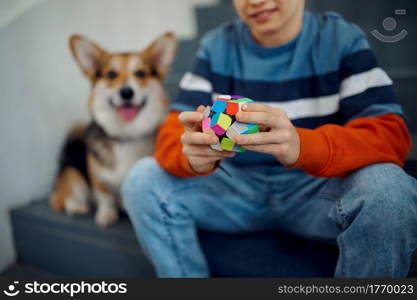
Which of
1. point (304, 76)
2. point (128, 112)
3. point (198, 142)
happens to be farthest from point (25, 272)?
point (304, 76)

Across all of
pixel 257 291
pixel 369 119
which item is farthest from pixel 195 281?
pixel 369 119

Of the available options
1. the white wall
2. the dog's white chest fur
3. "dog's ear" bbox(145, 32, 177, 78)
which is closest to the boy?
"dog's ear" bbox(145, 32, 177, 78)

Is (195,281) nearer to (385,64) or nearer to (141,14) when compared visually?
(385,64)

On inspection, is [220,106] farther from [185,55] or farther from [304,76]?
[185,55]

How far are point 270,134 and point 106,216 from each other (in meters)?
0.65

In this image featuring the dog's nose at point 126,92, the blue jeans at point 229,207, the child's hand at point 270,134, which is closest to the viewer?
the child's hand at point 270,134

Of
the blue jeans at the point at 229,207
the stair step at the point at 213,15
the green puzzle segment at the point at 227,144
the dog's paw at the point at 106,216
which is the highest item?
the stair step at the point at 213,15

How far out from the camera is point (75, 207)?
1050 mm

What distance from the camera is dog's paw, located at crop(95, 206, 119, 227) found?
0.97m

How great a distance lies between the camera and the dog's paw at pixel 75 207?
3.43 feet

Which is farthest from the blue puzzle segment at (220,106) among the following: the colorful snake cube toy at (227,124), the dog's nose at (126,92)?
the dog's nose at (126,92)

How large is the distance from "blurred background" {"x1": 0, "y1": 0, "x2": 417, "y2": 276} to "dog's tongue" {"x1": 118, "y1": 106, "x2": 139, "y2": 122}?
175 mm

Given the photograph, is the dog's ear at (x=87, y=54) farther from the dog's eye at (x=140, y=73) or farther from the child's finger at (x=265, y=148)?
the child's finger at (x=265, y=148)

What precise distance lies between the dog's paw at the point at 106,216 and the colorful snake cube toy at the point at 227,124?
59 centimetres
